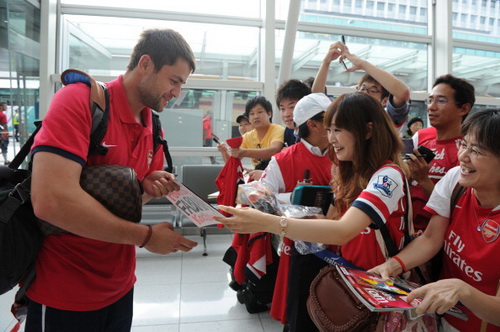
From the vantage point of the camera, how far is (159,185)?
1.19 meters

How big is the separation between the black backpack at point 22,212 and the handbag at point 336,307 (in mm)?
849

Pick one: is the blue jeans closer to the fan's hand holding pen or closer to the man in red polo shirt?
the man in red polo shirt

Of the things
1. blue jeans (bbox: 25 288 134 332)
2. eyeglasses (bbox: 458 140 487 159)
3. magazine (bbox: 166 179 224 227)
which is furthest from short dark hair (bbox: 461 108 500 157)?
blue jeans (bbox: 25 288 134 332)

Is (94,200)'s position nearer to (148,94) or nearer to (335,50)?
(148,94)

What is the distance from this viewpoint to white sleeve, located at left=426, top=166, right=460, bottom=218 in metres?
1.18

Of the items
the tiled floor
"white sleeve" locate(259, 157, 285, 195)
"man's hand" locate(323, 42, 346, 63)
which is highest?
"man's hand" locate(323, 42, 346, 63)

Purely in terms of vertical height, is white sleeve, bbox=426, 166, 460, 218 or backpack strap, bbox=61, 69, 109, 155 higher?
backpack strap, bbox=61, 69, 109, 155

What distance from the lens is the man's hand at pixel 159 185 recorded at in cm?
119

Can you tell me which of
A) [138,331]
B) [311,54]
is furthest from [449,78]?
[311,54]

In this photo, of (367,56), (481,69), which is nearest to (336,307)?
(367,56)

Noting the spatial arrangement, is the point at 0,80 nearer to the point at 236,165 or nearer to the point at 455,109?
the point at 236,165

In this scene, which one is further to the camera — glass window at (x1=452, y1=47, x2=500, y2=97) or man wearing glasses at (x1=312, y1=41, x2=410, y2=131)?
glass window at (x1=452, y1=47, x2=500, y2=97)

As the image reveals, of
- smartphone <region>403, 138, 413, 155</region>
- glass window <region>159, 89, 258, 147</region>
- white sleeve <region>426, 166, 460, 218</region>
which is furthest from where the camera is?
glass window <region>159, 89, 258, 147</region>

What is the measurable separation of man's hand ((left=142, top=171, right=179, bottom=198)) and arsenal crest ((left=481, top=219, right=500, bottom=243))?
1.06 metres
